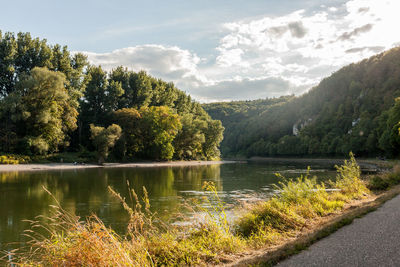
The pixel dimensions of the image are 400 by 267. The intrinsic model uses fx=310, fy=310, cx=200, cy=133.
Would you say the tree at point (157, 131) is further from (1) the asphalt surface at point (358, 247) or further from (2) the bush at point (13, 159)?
(1) the asphalt surface at point (358, 247)

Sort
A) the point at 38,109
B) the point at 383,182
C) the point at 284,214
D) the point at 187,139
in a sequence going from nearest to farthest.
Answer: the point at 284,214 → the point at 383,182 → the point at 38,109 → the point at 187,139

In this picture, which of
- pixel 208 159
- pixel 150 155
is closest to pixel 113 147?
pixel 150 155

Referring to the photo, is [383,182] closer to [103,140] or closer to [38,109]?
[103,140]

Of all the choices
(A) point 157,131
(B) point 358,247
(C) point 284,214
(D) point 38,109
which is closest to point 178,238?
(C) point 284,214

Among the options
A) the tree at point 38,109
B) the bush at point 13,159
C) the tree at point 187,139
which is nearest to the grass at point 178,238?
the bush at point 13,159

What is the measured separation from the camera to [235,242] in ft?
26.0

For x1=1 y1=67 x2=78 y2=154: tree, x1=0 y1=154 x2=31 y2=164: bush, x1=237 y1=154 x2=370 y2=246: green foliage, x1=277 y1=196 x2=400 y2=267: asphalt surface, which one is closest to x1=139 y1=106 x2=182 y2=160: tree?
x1=1 y1=67 x2=78 y2=154: tree

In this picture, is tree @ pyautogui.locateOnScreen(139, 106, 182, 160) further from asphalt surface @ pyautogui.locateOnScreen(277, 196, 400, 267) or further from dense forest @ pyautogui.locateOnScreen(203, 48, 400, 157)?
asphalt surface @ pyautogui.locateOnScreen(277, 196, 400, 267)

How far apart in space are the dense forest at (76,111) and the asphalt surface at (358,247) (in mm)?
53864

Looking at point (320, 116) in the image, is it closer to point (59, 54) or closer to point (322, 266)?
point (59, 54)

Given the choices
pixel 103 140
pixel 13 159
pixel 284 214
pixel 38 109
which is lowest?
pixel 13 159

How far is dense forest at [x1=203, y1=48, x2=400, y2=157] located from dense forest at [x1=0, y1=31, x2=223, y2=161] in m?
48.3

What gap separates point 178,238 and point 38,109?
55.3 meters

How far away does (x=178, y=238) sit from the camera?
8.00 metres
